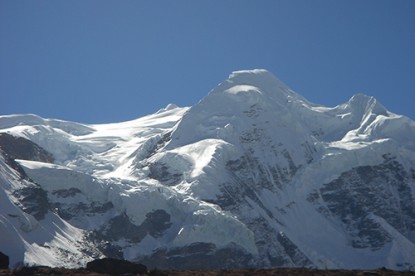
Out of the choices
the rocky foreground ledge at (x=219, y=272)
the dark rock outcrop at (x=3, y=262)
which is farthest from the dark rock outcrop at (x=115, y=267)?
the dark rock outcrop at (x=3, y=262)

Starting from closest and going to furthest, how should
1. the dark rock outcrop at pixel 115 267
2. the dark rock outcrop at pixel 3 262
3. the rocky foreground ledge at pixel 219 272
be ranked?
the rocky foreground ledge at pixel 219 272
the dark rock outcrop at pixel 115 267
the dark rock outcrop at pixel 3 262

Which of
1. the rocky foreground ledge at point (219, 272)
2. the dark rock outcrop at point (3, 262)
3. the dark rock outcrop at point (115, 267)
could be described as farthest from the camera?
A: the dark rock outcrop at point (3, 262)

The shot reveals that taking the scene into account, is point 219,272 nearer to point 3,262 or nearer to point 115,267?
point 115,267

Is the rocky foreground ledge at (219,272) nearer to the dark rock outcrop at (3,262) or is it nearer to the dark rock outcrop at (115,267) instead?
the dark rock outcrop at (115,267)

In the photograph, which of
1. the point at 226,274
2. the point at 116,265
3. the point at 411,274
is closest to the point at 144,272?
the point at 116,265

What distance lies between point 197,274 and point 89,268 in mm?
7151

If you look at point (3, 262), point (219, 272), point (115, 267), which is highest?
point (219, 272)

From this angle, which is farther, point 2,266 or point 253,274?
point 2,266

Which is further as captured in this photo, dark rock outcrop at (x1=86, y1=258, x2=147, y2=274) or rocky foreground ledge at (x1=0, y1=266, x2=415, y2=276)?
dark rock outcrop at (x1=86, y1=258, x2=147, y2=274)

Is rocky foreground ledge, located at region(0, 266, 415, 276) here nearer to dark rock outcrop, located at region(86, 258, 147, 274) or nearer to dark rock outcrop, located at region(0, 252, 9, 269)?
dark rock outcrop, located at region(86, 258, 147, 274)

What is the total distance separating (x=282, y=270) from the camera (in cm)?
5788

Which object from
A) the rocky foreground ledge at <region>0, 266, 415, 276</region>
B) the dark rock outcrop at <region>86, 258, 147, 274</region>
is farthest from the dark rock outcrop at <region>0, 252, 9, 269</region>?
the dark rock outcrop at <region>86, 258, 147, 274</region>

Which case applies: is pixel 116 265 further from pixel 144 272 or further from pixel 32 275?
pixel 32 275

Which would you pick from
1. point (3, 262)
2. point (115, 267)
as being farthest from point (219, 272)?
point (3, 262)
